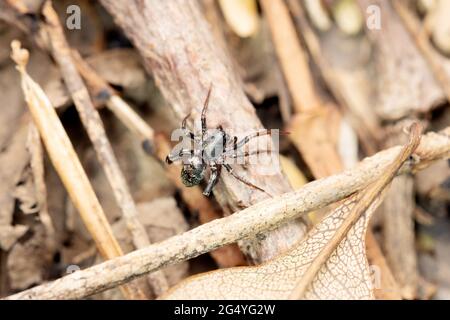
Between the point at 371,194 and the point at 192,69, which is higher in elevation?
the point at 192,69

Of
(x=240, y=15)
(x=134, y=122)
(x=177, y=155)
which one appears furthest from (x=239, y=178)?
(x=240, y=15)

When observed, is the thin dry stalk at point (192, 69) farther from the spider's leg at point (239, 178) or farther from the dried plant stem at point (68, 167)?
the dried plant stem at point (68, 167)

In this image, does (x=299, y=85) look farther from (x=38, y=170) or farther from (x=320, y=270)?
(x=38, y=170)

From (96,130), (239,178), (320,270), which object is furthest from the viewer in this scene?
(96,130)
